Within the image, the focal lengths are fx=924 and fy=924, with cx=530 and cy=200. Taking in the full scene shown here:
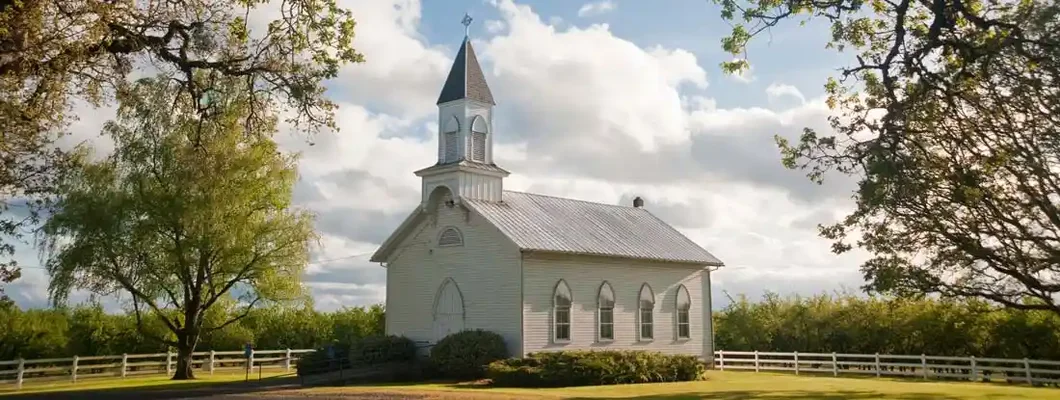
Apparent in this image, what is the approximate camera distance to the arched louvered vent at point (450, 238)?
3226 cm

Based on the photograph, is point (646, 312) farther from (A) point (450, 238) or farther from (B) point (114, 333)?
(B) point (114, 333)

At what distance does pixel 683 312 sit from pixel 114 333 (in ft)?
78.1

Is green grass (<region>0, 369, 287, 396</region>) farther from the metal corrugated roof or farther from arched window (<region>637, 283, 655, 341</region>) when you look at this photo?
arched window (<region>637, 283, 655, 341</region>)

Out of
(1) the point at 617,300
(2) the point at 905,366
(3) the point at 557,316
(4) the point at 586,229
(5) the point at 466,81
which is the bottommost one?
(2) the point at 905,366

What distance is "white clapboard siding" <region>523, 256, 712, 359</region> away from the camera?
1207 inches

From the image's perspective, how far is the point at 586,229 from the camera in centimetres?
3500

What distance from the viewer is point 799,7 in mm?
16984

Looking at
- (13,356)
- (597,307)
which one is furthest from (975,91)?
(13,356)

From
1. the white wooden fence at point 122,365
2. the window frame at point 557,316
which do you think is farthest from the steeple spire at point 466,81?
the white wooden fence at point 122,365

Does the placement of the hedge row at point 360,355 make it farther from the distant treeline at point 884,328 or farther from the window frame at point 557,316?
the distant treeline at point 884,328

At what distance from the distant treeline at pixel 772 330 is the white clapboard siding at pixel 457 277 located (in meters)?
2.59

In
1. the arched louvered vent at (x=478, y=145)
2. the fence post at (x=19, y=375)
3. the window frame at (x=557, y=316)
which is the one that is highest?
the arched louvered vent at (x=478, y=145)

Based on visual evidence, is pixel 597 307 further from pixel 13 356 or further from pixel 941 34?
pixel 13 356

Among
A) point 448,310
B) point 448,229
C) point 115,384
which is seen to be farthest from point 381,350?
point 115,384
